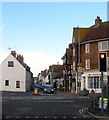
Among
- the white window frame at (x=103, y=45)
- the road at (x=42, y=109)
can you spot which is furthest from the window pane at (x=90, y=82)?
the road at (x=42, y=109)

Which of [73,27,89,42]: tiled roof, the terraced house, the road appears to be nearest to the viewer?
the road

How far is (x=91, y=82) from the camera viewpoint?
63.7 metres

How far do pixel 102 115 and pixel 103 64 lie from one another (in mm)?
3863

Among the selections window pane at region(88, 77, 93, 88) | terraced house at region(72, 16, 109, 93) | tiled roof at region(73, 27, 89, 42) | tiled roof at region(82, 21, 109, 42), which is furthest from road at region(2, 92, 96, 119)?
tiled roof at region(73, 27, 89, 42)

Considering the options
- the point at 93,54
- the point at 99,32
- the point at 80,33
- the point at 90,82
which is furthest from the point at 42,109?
the point at 80,33

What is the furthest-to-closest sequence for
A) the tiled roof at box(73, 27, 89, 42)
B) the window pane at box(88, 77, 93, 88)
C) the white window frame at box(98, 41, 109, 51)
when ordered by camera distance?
the tiled roof at box(73, 27, 89, 42) < the window pane at box(88, 77, 93, 88) < the white window frame at box(98, 41, 109, 51)

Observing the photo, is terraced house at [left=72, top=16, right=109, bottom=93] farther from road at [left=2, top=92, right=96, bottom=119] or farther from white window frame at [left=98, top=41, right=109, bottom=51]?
road at [left=2, top=92, right=96, bottom=119]

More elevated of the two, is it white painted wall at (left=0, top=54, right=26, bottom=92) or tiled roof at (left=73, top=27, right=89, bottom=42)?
tiled roof at (left=73, top=27, right=89, bottom=42)

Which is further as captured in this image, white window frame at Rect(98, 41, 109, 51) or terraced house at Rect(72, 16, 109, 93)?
terraced house at Rect(72, 16, 109, 93)

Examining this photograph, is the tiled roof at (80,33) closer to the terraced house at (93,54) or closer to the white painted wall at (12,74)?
the terraced house at (93,54)

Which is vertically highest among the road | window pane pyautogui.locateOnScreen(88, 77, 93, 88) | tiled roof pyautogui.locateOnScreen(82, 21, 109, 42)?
tiled roof pyautogui.locateOnScreen(82, 21, 109, 42)

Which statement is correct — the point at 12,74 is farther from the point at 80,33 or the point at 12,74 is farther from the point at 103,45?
the point at 103,45

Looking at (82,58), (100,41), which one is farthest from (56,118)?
(82,58)

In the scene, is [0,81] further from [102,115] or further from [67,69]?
[102,115]
